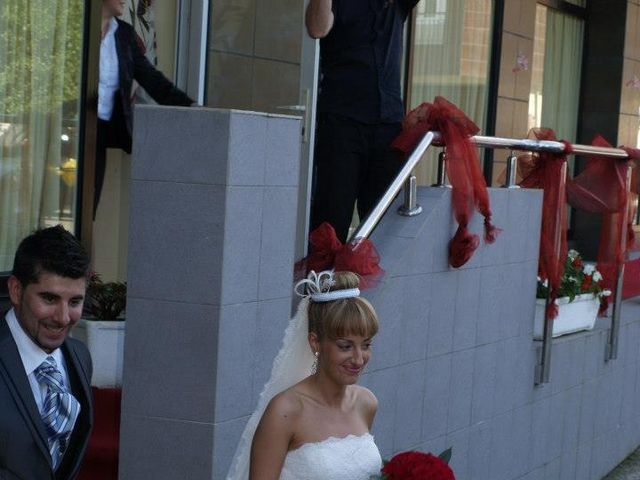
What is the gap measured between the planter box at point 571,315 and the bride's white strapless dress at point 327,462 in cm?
351

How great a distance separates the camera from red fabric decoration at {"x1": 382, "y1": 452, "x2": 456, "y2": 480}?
133 inches

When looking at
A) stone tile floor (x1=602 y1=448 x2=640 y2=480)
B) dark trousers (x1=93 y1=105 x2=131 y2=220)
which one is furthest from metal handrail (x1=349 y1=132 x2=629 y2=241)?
stone tile floor (x1=602 y1=448 x2=640 y2=480)

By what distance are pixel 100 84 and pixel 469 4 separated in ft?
16.9


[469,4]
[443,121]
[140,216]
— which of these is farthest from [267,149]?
[469,4]

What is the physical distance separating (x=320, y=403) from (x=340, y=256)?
4.55 ft

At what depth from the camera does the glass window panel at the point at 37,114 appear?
586 cm

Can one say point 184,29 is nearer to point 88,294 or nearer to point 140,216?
point 88,294

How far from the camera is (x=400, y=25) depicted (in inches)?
250

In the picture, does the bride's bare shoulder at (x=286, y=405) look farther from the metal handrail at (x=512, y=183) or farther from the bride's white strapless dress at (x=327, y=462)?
the metal handrail at (x=512, y=183)

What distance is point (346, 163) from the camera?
600 cm

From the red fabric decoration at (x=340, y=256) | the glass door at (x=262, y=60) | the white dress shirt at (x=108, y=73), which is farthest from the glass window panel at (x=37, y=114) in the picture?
the red fabric decoration at (x=340, y=256)

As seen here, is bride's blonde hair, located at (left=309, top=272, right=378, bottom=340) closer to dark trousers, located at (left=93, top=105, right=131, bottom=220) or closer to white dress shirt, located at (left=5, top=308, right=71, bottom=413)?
white dress shirt, located at (left=5, top=308, right=71, bottom=413)

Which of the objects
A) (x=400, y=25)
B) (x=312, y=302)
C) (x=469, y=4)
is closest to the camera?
(x=312, y=302)

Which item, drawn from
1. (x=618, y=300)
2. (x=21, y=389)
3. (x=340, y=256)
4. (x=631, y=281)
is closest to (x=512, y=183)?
(x=618, y=300)
